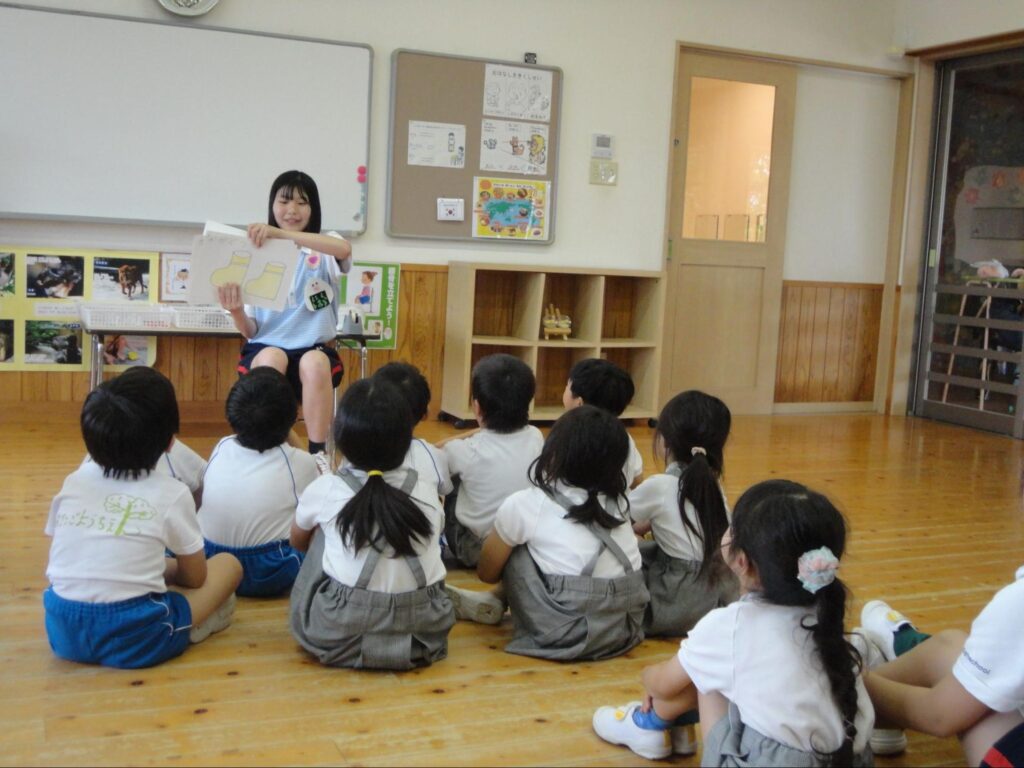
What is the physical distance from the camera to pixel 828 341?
21.3 feet

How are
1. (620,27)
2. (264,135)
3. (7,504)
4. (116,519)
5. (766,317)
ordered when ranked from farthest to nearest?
(766,317) → (620,27) → (264,135) → (7,504) → (116,519)

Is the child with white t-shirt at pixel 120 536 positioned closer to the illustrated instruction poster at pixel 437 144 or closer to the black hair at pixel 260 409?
the black hair at pixel 260 409

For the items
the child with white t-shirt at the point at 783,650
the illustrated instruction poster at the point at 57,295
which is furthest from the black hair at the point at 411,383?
the illustrated instruction poster at the point at 57,295

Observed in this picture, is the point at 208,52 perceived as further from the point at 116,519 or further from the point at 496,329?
the point at 116,519

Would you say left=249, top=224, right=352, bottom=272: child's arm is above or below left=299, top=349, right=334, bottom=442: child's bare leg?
above

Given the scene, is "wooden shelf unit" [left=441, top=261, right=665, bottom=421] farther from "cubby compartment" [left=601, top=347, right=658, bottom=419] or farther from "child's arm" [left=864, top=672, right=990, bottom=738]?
"child's arm" [left=864, top=672, right=990, bottom=738]

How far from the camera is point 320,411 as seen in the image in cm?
346

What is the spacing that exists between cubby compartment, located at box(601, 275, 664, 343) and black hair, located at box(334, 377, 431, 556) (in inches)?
143

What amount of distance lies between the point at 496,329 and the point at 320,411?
2.26 m

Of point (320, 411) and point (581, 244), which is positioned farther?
point (581, 244)

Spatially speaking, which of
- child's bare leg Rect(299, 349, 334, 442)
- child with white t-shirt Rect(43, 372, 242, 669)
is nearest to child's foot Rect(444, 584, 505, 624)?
child with white t-shirt Rect(43, 372, 242, 669)

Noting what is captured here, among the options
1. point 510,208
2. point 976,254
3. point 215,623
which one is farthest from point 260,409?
point 976,254

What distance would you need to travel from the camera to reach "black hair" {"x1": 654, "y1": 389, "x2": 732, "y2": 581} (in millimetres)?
2355

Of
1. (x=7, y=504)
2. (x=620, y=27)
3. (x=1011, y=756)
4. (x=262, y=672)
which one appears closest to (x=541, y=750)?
(x=262, y=672)
